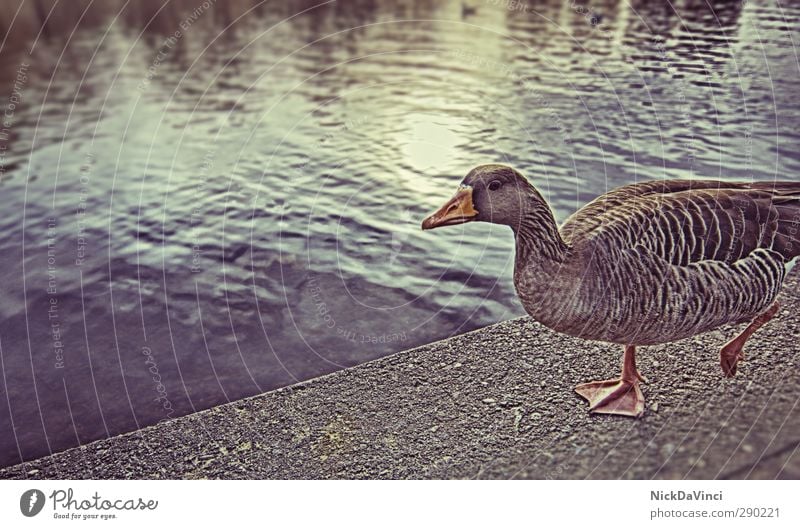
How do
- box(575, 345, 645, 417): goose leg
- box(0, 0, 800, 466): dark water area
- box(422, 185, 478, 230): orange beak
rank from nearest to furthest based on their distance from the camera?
box(422, 185, 478, 230): orange beak → box(575, 345, 645, 417): goose leg → box(0, 0, 800, 466): dark water area

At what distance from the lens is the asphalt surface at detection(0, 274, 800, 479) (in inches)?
126

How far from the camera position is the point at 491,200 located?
3.15 meters

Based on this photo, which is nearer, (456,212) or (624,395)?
(456,212)

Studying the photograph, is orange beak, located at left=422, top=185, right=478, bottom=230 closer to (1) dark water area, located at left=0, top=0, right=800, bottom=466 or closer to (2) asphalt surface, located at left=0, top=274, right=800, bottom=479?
(2) asphalt surface, located at left=0, top=274, right=800, bottom=479

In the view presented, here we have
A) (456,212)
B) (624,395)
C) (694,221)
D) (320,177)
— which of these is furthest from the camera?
(320,177)

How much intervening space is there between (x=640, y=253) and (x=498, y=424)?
1184mm

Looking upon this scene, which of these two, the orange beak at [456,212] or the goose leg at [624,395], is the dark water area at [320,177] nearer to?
the goose leg at [624,395]

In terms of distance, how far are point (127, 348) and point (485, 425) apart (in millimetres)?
2754

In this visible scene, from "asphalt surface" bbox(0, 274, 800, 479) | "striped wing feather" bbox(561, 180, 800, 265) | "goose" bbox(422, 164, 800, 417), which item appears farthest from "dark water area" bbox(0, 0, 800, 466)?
"goose" bbox(422, 164, 800, 417)

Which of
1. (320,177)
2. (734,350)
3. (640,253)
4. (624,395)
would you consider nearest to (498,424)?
(624,395)

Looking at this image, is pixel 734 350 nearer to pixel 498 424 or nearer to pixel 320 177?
pixel 498 424

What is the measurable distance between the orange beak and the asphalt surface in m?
1.19

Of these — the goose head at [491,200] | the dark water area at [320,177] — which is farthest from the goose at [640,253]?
the dark water area at [320,177]
